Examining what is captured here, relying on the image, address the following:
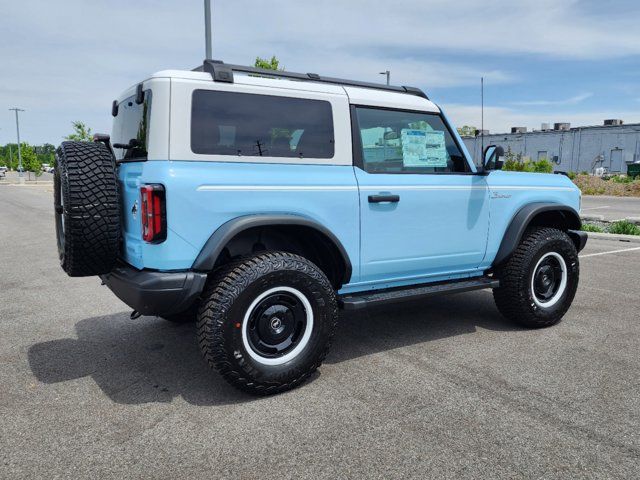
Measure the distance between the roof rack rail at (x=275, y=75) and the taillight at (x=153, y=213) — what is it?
0.85m

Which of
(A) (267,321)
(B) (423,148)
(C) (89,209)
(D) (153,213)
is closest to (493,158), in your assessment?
(B) (423,148)

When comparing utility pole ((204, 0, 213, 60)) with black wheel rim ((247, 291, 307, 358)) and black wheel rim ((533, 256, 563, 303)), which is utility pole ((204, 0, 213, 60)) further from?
black wheel rim ((247, 291, 307, 358))

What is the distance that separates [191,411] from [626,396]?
2774 millimetres

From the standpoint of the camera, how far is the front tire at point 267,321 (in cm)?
323

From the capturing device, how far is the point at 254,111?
11.5 ft

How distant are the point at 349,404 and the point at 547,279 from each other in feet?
8.86

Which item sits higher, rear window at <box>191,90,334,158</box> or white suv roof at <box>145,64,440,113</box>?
white suv roof at <box>145,64,440,113</box>

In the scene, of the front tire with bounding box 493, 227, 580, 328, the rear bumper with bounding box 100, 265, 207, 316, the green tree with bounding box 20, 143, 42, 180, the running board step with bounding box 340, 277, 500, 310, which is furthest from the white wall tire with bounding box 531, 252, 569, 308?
the green tree with bounding box 20, 143, 42, 180

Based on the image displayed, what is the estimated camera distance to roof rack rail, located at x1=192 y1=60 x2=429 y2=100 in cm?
338

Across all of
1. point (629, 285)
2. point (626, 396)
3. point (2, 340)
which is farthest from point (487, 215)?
point (2, 340)

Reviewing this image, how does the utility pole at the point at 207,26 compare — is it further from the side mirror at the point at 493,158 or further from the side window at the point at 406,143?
the side mirror at the point at 493,158

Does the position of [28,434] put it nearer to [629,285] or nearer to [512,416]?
[512,416]

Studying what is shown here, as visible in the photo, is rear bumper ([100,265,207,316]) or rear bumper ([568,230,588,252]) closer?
rear bumper ([100,265,207,316])

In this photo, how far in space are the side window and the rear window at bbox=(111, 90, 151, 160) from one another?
5.10 feet
